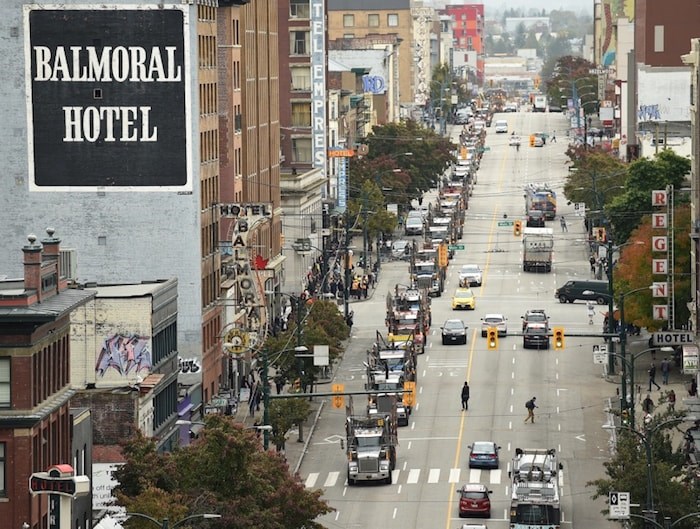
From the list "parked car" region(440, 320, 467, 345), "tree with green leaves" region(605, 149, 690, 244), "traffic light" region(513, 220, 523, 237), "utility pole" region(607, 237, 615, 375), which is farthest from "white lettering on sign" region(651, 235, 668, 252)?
"traffic light" region(513, 220, 523, 237)

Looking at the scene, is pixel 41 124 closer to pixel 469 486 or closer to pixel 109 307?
pixel 109 307

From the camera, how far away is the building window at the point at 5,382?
2680 inches

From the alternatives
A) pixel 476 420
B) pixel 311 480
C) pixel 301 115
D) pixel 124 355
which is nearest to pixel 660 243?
pixel 476 420

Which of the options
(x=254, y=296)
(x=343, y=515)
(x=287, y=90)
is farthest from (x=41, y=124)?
(x=287, y=90)

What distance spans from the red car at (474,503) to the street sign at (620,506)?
12.8 m

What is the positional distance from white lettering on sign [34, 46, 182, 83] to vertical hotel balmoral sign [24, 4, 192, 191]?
46 mm

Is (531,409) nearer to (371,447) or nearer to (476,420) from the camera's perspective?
(476,420)

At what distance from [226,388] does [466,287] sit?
41.2 m

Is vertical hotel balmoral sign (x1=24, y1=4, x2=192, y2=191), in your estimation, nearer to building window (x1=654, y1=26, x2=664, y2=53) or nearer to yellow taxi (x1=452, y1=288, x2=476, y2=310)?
yellow taxi (x1=452, y1=288, x2=476, y2=310)

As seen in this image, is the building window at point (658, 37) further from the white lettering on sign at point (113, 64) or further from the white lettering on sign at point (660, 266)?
the white lettering on sign at point (113, 64)

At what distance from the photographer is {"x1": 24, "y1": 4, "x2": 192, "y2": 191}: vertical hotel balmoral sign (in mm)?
112312

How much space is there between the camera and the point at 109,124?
11300cm

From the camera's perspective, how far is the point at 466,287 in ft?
514

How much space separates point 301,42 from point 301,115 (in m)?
5.49
